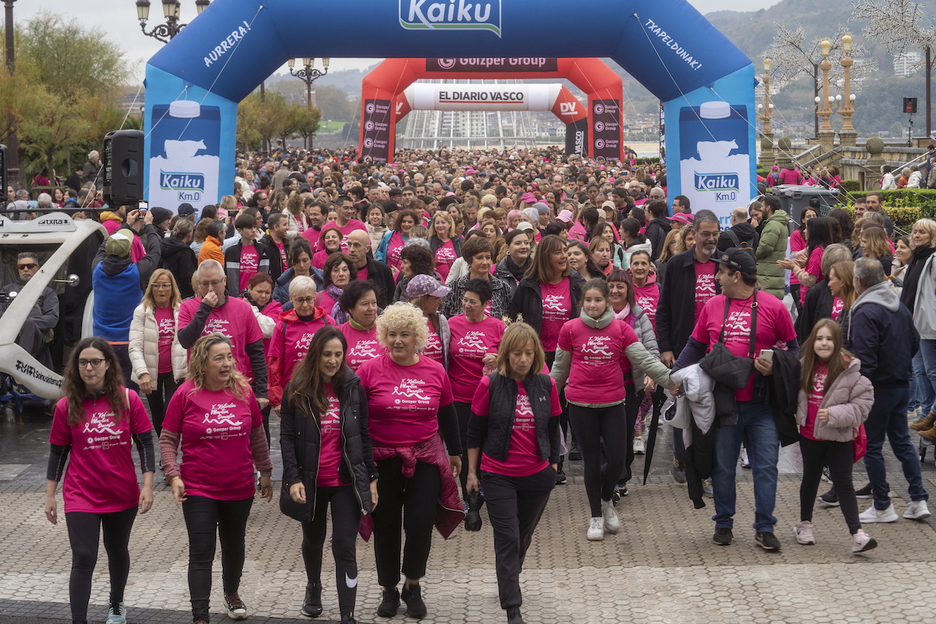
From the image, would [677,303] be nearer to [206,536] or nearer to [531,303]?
[531,303]

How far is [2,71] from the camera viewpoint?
25891 millimetres

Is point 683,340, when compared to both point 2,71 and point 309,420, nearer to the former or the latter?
point 309,420

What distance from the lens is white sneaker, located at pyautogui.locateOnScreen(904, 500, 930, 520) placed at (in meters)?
6.34

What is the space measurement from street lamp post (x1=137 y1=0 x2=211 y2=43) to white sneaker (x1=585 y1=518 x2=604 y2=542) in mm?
16470

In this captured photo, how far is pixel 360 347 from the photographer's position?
577 cm

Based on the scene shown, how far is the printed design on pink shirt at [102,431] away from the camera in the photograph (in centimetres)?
491

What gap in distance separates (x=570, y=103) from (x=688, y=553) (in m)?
37.1

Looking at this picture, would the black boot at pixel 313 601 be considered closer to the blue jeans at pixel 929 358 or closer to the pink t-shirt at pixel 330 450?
the pink t-shirt at pixel 330 450

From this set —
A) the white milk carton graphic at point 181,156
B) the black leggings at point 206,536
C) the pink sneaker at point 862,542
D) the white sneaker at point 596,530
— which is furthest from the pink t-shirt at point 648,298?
the white milk carton graphic at point 181,156

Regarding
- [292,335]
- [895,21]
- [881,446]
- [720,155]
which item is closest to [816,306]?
[881,446]

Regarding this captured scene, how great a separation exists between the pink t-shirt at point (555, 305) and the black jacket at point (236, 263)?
361 cm

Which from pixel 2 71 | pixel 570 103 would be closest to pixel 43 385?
pixel 2 71

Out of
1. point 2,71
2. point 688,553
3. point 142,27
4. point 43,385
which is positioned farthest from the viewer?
point 2,71

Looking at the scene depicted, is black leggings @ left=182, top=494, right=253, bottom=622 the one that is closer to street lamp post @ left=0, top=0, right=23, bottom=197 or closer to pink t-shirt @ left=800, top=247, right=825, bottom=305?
pink t-shirt @ left=800, top=247, right=825, bottom=305
